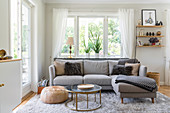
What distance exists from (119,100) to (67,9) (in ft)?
10.1

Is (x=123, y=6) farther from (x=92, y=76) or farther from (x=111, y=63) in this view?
(x=92, y=76)

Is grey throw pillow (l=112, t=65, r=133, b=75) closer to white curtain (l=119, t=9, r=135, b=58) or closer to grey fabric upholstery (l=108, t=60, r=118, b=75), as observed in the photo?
grey fabric upholstery (l=108, t=60, r=118, b=75)

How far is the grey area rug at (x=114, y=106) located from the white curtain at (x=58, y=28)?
184cm

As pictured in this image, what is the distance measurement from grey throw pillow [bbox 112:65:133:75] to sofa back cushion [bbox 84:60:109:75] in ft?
0.88

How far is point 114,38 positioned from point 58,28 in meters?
1.78

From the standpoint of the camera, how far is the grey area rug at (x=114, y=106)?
287 centimetres

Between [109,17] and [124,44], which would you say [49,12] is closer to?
[109,17]

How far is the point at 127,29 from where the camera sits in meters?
4.93

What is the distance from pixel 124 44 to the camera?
495cm

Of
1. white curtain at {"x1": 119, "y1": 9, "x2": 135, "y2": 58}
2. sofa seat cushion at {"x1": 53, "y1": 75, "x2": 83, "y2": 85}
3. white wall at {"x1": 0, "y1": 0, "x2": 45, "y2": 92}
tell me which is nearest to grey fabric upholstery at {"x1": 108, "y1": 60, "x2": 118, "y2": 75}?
white curtain at {"x1": 119, "y1": 9, "x2": 135, "y2": 58}

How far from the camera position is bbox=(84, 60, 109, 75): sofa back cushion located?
452 centimetres

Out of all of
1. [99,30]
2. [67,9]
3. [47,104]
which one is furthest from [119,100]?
[67,9]

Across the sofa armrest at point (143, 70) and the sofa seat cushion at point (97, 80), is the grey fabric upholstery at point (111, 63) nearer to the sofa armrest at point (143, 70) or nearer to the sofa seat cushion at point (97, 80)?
the sofa seat cushion at point (97, 80)

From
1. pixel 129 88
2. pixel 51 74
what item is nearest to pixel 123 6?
pixel 129 88
